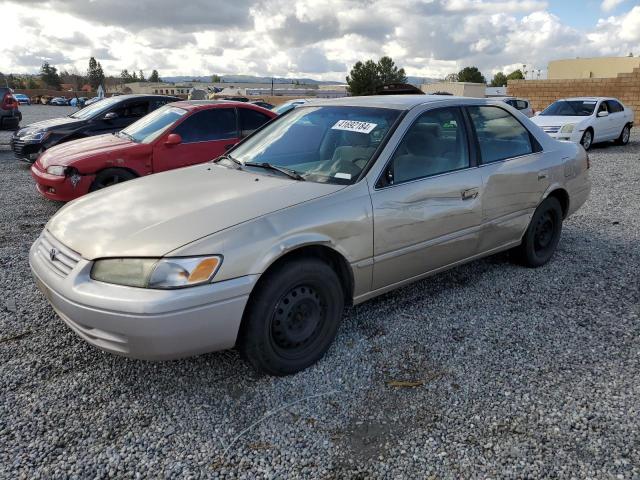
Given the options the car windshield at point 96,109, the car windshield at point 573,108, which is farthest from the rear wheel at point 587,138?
the car windshield at point 96,109

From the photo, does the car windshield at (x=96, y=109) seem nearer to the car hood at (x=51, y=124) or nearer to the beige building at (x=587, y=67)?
the car hood at (x=51, y=124)

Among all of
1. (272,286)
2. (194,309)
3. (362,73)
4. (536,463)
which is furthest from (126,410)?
(362,73)

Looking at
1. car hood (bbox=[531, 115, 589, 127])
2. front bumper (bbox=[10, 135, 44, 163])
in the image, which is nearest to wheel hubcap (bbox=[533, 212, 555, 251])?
front bumper (bbox=[10, 135, 44, 163])

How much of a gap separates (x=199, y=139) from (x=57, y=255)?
4.36 meters

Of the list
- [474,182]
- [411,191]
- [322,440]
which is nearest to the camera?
[322,440]

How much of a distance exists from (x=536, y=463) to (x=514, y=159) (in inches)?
103

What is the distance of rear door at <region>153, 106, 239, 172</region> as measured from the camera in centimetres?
675

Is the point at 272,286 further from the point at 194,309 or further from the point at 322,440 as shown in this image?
the point at 322,440

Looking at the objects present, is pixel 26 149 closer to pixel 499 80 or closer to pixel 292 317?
pixel 292 317

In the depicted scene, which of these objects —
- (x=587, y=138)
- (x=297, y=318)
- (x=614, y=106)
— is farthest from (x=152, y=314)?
(x=614, y=106)

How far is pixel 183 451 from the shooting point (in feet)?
7.93

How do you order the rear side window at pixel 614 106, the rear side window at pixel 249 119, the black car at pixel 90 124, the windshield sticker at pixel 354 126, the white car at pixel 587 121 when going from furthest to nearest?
the rear side window at pixel 614 106, the white car at pixel 587 121, the black car at pixel 90 124, the rear side window at pixel 249 119, the windshield sticker at pixel 354 126

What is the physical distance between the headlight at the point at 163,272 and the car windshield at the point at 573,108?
13.9 metres

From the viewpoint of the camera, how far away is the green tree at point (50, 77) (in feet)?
330
